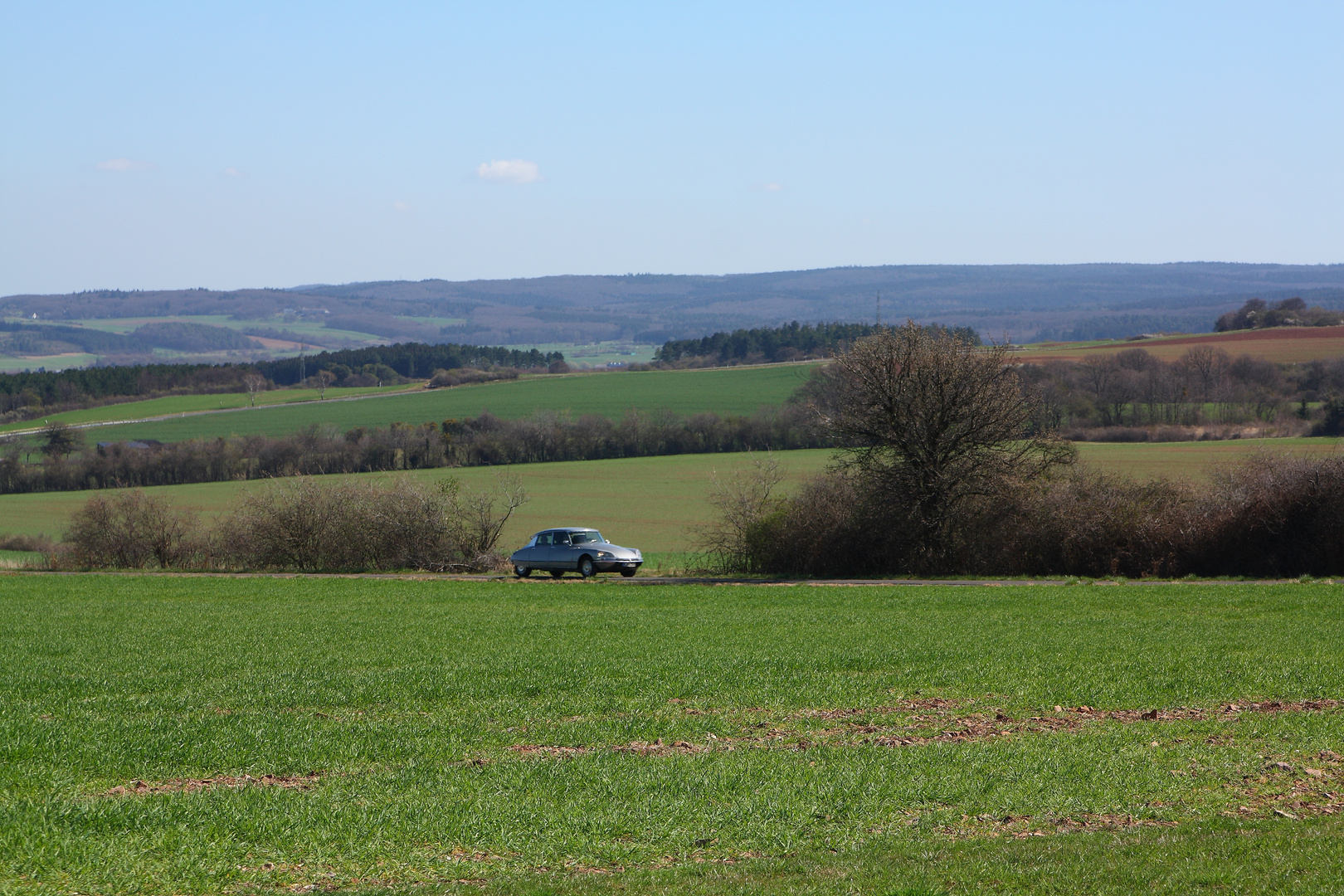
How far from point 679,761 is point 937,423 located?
28.0 meters

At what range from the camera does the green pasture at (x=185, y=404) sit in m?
113

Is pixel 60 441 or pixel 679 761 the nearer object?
pixel 679 761

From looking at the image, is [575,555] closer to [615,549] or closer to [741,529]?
[615,549]

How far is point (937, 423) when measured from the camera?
36688 millimetres

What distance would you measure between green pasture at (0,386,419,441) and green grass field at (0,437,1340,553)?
34.8 m

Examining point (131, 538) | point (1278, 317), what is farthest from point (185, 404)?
point (1278, 317)

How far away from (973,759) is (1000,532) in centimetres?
2683

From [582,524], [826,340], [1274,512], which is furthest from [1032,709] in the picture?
[826,340]

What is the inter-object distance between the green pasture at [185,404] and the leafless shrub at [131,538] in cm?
5934

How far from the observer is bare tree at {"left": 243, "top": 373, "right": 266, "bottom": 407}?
132m

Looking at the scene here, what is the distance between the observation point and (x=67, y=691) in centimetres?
1423

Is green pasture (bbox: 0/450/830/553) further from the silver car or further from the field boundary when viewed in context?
the silver car

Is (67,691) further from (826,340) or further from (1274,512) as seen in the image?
(826,340)

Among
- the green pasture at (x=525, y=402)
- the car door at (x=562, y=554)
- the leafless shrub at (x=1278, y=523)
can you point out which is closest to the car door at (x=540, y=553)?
the car door at (x=562, y=554)
